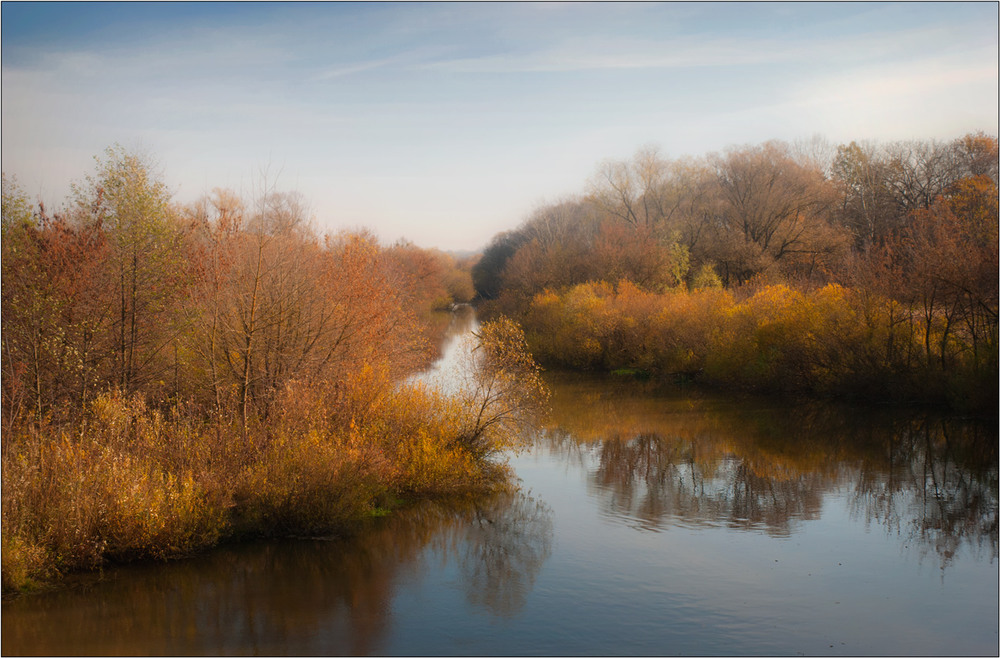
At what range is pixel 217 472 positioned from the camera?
12953 millimetres

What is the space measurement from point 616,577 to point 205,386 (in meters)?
10.1

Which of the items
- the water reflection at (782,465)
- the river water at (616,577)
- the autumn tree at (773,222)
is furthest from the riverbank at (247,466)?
the autumn tree at (773,222)

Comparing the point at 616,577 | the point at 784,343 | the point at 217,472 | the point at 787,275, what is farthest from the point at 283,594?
the point at 787,275

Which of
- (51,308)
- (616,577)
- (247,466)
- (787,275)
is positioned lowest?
(616,577)

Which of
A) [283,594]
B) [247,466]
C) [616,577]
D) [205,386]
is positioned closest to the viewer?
[283,594]

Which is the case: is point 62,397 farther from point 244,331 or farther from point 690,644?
point 690,644

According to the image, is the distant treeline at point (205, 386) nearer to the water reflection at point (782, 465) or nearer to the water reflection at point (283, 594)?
the water reflection at point (283, 594)

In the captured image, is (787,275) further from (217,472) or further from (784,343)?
(217,472)

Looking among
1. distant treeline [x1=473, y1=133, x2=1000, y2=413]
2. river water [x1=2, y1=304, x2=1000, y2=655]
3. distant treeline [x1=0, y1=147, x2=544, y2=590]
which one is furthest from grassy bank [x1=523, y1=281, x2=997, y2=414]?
distant treeline [x1=0, y1=147, x2=544, y2=590]

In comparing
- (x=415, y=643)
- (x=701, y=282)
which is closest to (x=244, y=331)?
(x=415, y=643)

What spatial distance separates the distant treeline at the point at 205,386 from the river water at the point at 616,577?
0.81 m

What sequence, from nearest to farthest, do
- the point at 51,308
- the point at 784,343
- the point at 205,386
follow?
the point at 51,308
the point at 205,386
the point at 784,343

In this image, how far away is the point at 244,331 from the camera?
53.8 ft

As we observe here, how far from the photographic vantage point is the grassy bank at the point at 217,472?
36.7 ft
